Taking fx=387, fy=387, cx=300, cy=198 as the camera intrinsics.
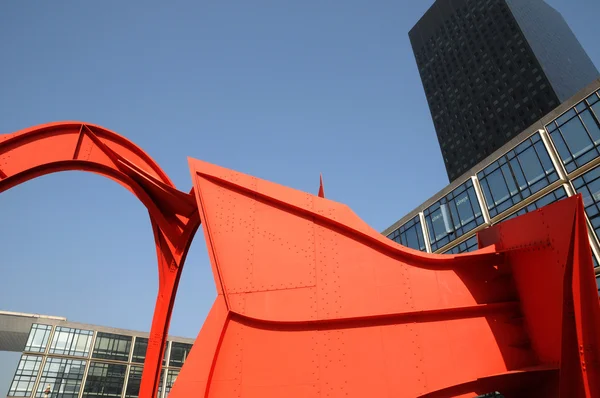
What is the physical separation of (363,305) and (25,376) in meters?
56.6

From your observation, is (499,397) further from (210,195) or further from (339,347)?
(210,195)

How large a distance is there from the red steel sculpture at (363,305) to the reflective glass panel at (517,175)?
18529mm

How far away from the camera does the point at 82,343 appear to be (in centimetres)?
5194

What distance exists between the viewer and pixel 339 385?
7371 millimetres

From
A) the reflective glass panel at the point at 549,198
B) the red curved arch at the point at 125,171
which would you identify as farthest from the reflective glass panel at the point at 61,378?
the reflective glass panel at the point at 549,198

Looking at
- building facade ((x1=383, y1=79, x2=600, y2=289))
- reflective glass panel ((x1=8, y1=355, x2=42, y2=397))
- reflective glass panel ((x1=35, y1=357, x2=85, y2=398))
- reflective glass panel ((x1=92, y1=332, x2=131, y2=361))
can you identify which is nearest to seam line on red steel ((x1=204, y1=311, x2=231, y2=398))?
building facade ((x1=383, y1=79, x2=600, y2=289))

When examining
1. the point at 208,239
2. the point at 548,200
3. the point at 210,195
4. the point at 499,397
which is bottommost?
the point at 499,397

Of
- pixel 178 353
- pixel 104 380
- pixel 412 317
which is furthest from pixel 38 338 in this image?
pixel 412 317

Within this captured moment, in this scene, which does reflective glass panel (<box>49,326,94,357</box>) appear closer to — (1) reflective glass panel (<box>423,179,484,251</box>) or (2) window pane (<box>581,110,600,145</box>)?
(1) reflective glass panel (<box>423,179,484,251</box>)

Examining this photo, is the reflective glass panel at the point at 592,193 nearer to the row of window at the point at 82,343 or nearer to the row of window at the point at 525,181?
the row of window at the point at 525,181

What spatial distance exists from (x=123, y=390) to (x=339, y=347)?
55.8 m

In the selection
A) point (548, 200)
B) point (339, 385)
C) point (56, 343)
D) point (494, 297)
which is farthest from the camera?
point (56, 343)

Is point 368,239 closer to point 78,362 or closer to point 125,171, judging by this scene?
point 125,171

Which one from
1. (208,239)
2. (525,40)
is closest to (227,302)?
(208,239)
